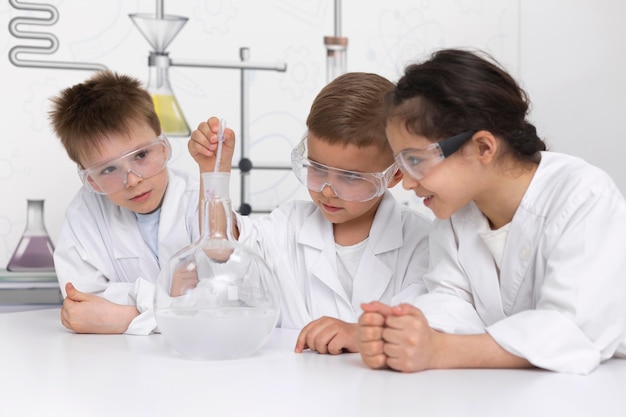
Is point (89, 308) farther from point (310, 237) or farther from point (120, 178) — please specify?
point (310, 237)

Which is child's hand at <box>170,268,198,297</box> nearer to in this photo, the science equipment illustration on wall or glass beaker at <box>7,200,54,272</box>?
glass beaker at <box>7,200,54,272</box>

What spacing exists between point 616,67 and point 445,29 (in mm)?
730

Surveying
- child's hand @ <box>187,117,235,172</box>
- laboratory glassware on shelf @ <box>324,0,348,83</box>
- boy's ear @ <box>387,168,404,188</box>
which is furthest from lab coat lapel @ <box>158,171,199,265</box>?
laboratory glassware on shelf @ <box>324,0,348,83</box>

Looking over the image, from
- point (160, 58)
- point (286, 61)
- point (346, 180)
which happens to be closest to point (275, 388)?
point (346, 180)

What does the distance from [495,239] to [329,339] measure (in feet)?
1.19

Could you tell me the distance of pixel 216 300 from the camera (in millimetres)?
1271

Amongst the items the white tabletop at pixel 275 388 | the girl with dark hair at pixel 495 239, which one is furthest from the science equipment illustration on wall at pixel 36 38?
the girl with dark hair at pixel 495 239

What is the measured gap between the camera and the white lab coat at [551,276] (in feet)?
4.09

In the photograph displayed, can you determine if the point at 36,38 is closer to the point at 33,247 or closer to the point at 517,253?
the point at 33,247

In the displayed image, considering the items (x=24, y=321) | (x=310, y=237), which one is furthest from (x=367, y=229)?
(x=24, y=321)

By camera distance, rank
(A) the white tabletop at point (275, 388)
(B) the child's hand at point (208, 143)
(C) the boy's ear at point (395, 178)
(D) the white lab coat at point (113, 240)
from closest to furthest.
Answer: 1. (A) the white tabletop at point (275, 388)
2. (B) the child's hand at point (208, 143)
3. (C) the boy's ear at point (395, 178)
4. (D) the white lab coat at point (113, 240)

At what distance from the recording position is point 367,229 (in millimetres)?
1957

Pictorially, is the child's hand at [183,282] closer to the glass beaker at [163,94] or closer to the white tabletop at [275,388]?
the white tabletop at [275,388]

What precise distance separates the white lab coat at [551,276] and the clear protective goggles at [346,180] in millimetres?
228
